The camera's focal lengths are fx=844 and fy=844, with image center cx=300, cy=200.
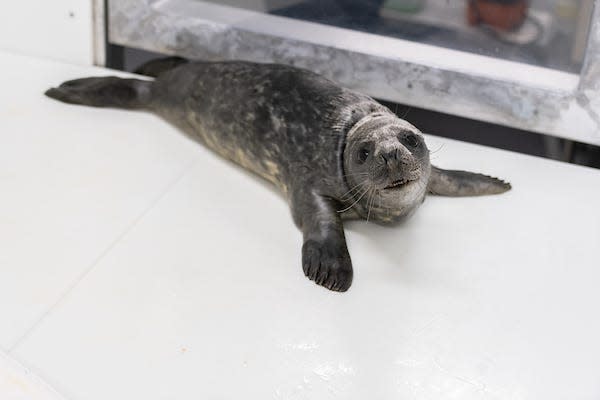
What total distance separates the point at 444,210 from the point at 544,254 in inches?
14.0

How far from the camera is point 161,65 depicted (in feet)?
11.6

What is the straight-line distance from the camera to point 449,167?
116 inches

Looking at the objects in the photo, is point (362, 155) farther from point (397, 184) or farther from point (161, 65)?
point (161, 65)

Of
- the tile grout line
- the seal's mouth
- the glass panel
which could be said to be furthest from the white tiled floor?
the glass panel

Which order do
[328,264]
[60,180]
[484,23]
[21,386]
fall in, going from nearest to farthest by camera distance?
[21,386] → [328,264] → [60,180] → [484,23]

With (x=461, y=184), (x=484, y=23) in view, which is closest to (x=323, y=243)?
(x=461, y=184)

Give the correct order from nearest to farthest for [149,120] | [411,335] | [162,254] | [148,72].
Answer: [411,335] → [162,254] → [149,120] → [148,72]

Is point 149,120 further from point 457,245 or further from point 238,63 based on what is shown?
point 457,245

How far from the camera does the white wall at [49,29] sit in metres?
3.52

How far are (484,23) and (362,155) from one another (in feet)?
3.05

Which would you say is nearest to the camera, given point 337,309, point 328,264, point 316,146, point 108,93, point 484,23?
point 337,309

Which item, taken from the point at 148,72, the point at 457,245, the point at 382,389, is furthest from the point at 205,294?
the point at 148,72

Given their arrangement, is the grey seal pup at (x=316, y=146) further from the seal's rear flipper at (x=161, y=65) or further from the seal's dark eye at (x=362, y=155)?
the seal's rear flipper at (x=161, y=65)

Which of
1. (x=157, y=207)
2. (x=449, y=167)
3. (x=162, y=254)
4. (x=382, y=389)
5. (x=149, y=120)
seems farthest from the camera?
(x=149, y=120)
